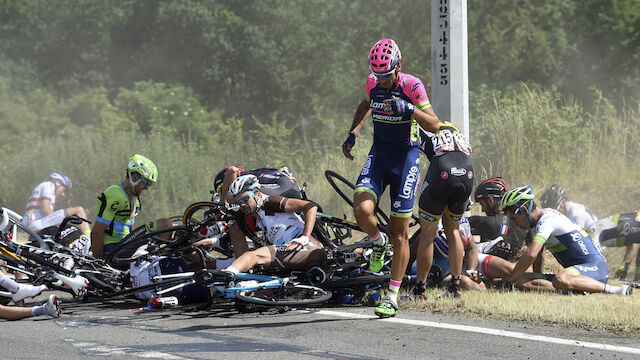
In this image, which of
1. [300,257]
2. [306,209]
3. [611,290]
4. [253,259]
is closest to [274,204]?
[306,209]

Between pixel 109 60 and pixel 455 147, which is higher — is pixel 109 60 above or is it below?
above

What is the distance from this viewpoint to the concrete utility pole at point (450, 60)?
37.2ft

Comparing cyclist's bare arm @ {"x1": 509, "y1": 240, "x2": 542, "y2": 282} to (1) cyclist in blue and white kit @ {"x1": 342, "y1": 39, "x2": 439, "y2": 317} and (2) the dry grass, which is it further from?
(1) cyclist in blue and white kit @ {"x1": 342, "y1": 39, "x2": 439, "y2": 317}

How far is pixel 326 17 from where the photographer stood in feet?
120

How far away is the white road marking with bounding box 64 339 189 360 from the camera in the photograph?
6469 millimetres

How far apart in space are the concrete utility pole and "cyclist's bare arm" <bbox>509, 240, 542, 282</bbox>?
111 inches

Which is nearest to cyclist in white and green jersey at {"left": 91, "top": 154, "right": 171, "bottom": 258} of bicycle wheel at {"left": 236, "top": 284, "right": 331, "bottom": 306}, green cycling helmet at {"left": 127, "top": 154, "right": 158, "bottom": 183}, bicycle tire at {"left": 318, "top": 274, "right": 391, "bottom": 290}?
green cycling helmet at {"left": 127, "top": 154, "right": 158, "bottom": 183}

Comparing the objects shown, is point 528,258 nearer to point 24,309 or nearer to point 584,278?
point 584,278

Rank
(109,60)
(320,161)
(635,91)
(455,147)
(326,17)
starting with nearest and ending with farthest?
1. (455,147)
2. (320,161)
3. (635,91)
4. (326,17)
5. (109,60)

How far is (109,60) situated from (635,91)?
27370 mm

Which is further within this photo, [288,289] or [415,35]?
[415,35]

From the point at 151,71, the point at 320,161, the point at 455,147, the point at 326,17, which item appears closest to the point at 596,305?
the point at 455,147

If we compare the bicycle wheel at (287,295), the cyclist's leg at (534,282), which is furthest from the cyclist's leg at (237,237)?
the cyclist's leg at (534,282)

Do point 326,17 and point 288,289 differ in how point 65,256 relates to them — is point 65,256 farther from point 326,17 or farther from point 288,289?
point 326,17
